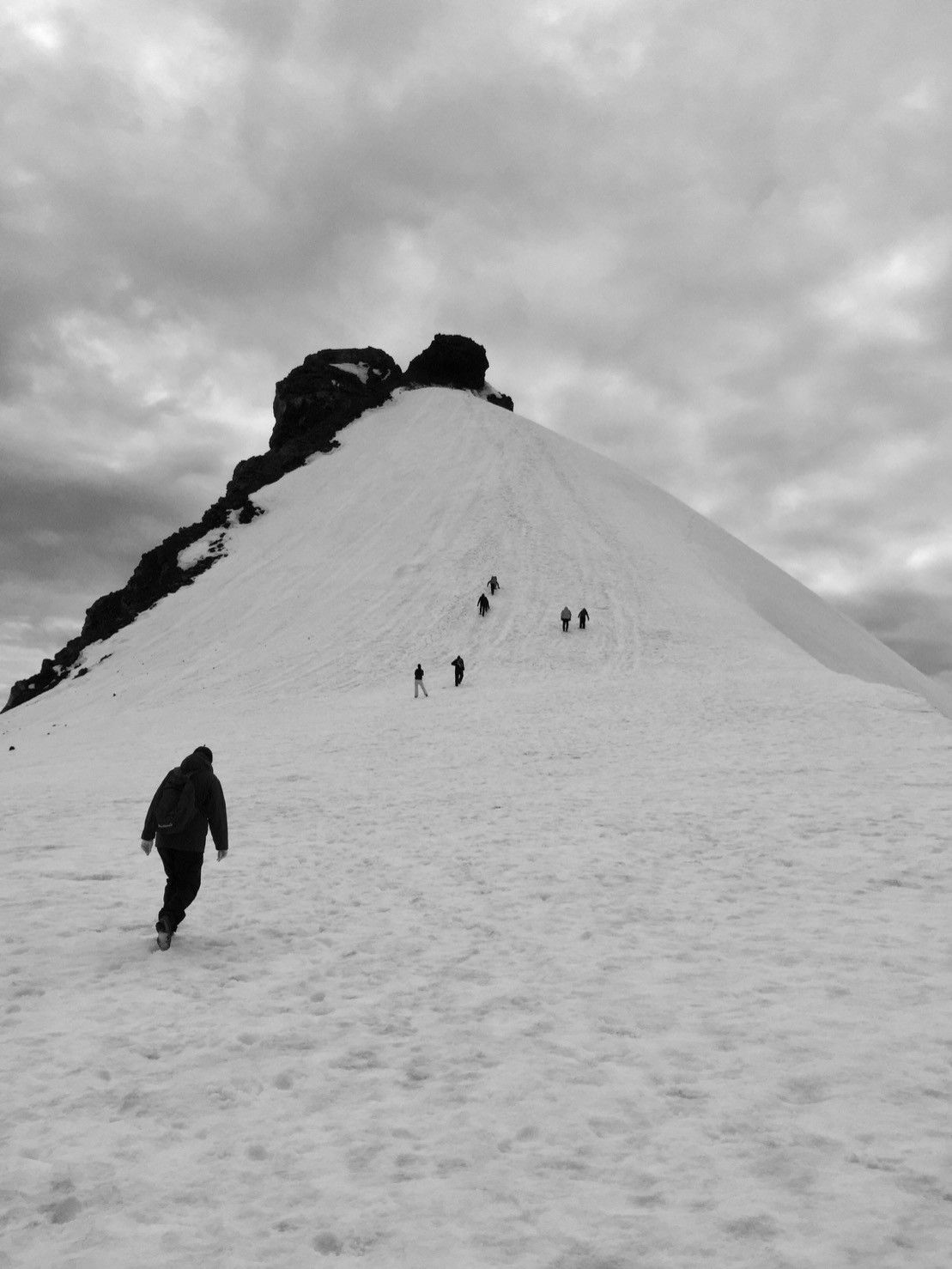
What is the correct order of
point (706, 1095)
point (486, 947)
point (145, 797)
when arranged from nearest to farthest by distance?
point (706, 1095)
point (486, 947)
point (145, 797)

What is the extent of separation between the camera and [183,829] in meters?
7.84

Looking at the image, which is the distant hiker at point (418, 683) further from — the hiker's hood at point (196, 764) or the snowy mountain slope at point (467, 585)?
the hiker's hood at point (196, 764)

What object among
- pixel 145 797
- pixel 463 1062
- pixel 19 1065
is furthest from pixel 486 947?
pixel 145 797

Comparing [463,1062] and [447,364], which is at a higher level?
[447,364]

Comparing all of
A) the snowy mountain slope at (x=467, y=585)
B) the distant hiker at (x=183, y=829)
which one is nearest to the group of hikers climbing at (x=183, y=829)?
the distant hiker at (x=183, y=829)

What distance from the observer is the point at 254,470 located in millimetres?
75750

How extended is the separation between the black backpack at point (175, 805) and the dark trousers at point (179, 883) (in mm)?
316

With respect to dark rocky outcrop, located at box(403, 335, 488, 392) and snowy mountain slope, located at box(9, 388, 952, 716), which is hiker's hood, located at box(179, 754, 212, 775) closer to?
snowy mountain slope, located at box(9, 388, 952, 716)

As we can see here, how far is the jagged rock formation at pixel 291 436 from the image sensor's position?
173 feet

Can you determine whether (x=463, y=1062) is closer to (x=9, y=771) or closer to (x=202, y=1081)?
(x=202, y=1081)

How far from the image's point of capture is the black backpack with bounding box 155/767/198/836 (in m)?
7.82

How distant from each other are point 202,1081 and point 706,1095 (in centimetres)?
361

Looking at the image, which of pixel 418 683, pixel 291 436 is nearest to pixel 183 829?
pixel 418 683

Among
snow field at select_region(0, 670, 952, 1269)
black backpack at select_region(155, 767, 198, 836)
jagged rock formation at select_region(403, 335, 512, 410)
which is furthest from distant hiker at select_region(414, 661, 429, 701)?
jagged rock formation at select_region(403, 335, 512, 410)
